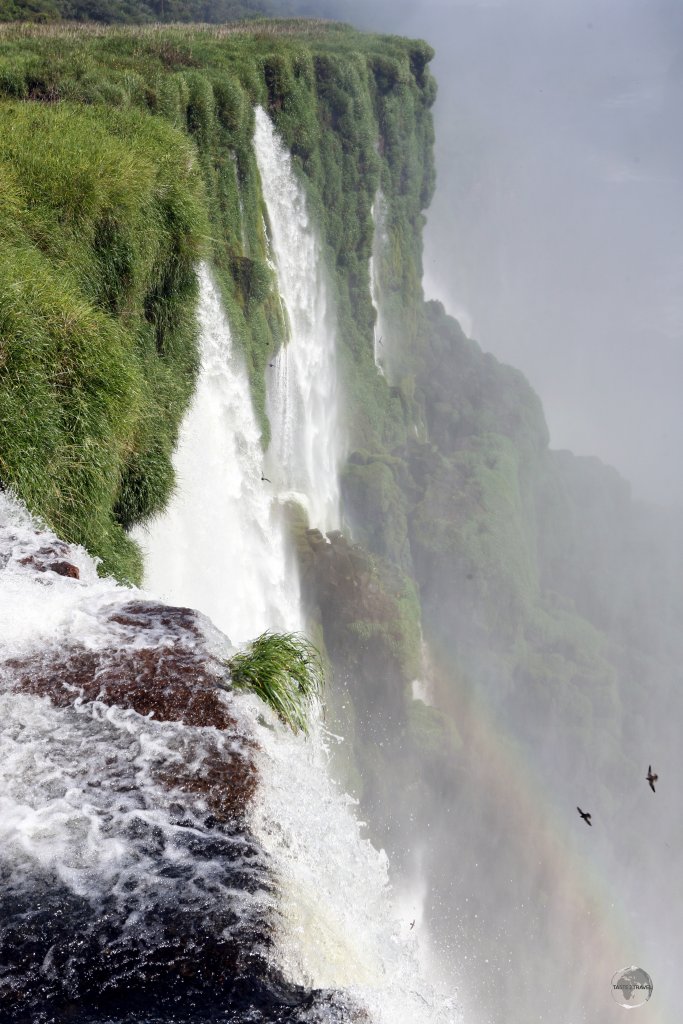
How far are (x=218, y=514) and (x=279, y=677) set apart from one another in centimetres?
1083

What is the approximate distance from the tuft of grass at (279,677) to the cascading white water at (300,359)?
60.7ft

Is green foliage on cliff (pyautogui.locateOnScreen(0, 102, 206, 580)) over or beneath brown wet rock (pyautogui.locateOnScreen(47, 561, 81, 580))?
over

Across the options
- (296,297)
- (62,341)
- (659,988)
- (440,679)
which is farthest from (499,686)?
(62,341)

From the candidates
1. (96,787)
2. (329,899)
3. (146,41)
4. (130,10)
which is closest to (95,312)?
(96,787)

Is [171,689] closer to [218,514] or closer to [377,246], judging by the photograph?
[218,514]

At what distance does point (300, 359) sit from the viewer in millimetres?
30375

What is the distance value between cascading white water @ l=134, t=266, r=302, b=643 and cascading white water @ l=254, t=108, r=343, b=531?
5.02m

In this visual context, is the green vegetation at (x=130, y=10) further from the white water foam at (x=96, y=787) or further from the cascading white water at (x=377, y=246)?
the white water foam at (x=96, y=787)

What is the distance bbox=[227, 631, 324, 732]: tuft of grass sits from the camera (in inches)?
228

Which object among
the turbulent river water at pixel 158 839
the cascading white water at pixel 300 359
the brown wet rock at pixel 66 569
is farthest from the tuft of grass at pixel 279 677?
the cascading white water at pixel 300 359

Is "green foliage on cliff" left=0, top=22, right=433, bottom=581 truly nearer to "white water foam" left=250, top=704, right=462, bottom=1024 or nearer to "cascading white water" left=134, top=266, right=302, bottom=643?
"cascading white water" left=134, top=266, right=302, bottom=643

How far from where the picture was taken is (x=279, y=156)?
2631 cm

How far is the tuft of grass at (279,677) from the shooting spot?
5781 millimetres

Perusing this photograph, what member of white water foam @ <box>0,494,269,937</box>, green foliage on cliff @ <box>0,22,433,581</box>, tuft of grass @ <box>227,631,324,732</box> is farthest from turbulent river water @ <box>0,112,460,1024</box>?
green foliage on cliff @ <box>0,22,433,581</box>
